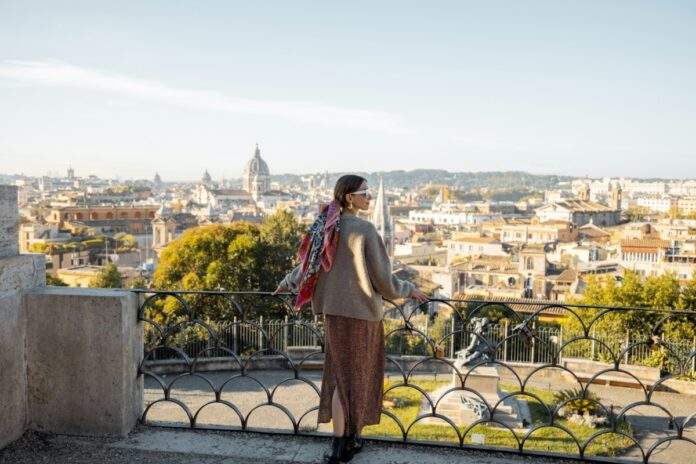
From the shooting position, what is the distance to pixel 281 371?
543 inches

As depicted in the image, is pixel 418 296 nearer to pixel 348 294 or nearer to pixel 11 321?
pixel 348 294

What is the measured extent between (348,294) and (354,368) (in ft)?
1.18

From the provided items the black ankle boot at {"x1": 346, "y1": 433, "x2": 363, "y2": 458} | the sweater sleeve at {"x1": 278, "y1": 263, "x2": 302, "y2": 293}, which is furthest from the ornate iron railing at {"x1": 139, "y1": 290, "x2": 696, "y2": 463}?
the sweater sleeve at {"x1": 278, "y1": 263, "x2": 302, "y2": 293}

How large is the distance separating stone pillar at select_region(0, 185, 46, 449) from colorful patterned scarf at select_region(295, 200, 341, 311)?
152cm

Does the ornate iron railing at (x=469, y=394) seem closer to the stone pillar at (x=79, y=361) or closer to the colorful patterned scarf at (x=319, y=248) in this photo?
the stone pillar at (x=79, y=361)

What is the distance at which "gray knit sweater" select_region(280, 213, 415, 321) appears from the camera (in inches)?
120

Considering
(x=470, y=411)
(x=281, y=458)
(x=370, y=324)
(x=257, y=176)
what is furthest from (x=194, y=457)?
(x=257, y=176)

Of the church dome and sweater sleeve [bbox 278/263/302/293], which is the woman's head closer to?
sweater sleeve [bbox 278/263/302/293]

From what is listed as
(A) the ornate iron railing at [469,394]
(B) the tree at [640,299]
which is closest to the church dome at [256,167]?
(B) the tree at [640,299]

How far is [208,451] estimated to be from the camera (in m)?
3.57

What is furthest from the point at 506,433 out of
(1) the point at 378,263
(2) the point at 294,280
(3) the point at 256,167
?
(3) the point at 256,167

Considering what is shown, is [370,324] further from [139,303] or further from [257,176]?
[257,176]

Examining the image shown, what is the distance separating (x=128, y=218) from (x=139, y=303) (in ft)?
362

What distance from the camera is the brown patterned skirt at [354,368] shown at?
10.4ft
